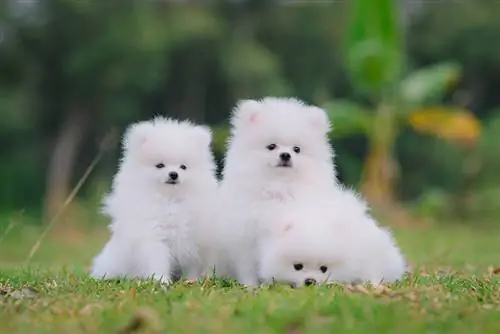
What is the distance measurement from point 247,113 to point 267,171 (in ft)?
1.43

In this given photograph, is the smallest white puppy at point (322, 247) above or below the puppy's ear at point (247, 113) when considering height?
below

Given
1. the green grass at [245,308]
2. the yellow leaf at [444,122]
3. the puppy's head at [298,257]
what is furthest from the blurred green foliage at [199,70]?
the green grass at [245,308]

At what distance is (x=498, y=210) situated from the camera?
21.0 meters

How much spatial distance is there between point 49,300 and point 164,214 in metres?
1.67

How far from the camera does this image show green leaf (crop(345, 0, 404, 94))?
1611 cm

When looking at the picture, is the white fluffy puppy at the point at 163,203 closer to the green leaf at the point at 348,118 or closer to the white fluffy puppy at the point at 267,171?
the white fluffy puppy at the point at 267,171

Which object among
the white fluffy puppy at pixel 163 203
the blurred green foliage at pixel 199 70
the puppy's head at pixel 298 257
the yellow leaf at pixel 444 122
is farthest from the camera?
the blurred green foliage at pixel 199 70

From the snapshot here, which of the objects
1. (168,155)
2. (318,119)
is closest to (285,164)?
(318,119)

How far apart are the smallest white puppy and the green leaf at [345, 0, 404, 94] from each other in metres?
9.52

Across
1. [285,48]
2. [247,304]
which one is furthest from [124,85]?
[247,304]

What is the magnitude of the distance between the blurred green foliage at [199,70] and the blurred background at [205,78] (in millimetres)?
37

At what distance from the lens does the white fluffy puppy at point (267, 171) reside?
6.98 meters

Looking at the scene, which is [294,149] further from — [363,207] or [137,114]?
[137,114]

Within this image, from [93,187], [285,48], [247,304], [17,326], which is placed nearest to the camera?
[17,326]
